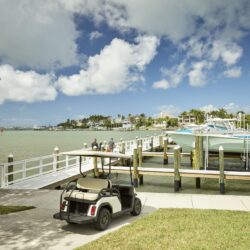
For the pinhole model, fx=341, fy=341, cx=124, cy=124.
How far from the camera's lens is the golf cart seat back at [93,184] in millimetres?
9970

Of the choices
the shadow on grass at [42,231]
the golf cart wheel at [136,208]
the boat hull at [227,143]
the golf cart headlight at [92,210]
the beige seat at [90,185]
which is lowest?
the shadow on grass at [42,231]

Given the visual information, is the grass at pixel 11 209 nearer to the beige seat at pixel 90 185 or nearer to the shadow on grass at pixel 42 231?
the shadow on grass at pixel 42 231

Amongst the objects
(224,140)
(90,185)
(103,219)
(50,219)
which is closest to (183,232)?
(103,219)

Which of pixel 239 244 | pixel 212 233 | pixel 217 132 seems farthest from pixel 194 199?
pixel 217 132

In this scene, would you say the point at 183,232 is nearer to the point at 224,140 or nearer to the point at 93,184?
the point at 93,184

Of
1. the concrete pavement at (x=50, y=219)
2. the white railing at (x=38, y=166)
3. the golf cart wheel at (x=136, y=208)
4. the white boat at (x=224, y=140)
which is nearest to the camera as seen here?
the concrete pavement at (x=50, y=219)

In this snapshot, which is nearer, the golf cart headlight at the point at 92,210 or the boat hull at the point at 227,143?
the golf cart headlight at the point at 92,210

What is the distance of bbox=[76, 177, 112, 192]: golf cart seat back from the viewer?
9.97 metres

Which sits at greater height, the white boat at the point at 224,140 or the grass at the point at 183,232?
the white boat at the point at 224,140

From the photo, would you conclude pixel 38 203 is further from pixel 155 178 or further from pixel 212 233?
pixel 155 178

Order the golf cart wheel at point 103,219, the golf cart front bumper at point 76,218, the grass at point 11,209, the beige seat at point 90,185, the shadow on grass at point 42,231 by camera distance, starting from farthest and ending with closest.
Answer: the grass at point 11,209 → the beige seat at point 90,185 → the golf cart wheel at point 103,219 → the golf cart front bumper at point 76,218 → the shadow on grass at point 42,231

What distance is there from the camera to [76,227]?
9.59 metres

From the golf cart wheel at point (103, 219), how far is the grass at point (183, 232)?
19.7 inches

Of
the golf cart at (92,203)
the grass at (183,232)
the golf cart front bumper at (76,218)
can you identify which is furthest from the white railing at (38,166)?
the grass at (183,232)
